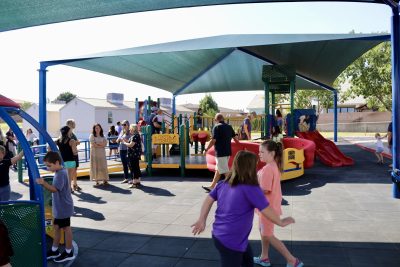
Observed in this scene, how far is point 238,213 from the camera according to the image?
2.83m

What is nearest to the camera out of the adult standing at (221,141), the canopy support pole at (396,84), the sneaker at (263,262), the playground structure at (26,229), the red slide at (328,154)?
the playground structure at (26,229)

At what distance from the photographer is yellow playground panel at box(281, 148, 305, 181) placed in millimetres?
9977

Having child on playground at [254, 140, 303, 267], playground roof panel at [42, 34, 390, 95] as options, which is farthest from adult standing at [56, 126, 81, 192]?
playground roof panel at [42, 34, 390, 95]

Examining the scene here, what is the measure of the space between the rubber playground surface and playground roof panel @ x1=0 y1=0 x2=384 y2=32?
3818mm

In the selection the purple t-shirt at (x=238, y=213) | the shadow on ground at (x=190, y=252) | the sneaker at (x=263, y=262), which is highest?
the purple t-shirt at (x=238, y=213)

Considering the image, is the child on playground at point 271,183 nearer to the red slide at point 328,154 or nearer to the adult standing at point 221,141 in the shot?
the adult standing at point 221,141

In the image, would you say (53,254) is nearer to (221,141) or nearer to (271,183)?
(271,183)

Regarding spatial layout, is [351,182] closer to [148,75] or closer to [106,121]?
[148,75]

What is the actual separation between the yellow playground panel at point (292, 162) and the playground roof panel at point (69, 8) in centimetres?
448

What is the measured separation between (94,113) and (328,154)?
33.9 meters

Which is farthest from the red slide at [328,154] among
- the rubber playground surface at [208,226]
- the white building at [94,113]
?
the white building at [94,113]

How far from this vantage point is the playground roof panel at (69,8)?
255 inches

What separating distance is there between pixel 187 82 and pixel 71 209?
1882 cm

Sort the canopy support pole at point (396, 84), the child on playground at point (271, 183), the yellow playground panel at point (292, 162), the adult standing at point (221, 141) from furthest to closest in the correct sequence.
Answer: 1. the yellow playground panel at point (292, 162)
2. the adult standing at point (221, 141)
3. the canopy support pole at point (396, 84)
4. the child on playground at point (271, 183)
